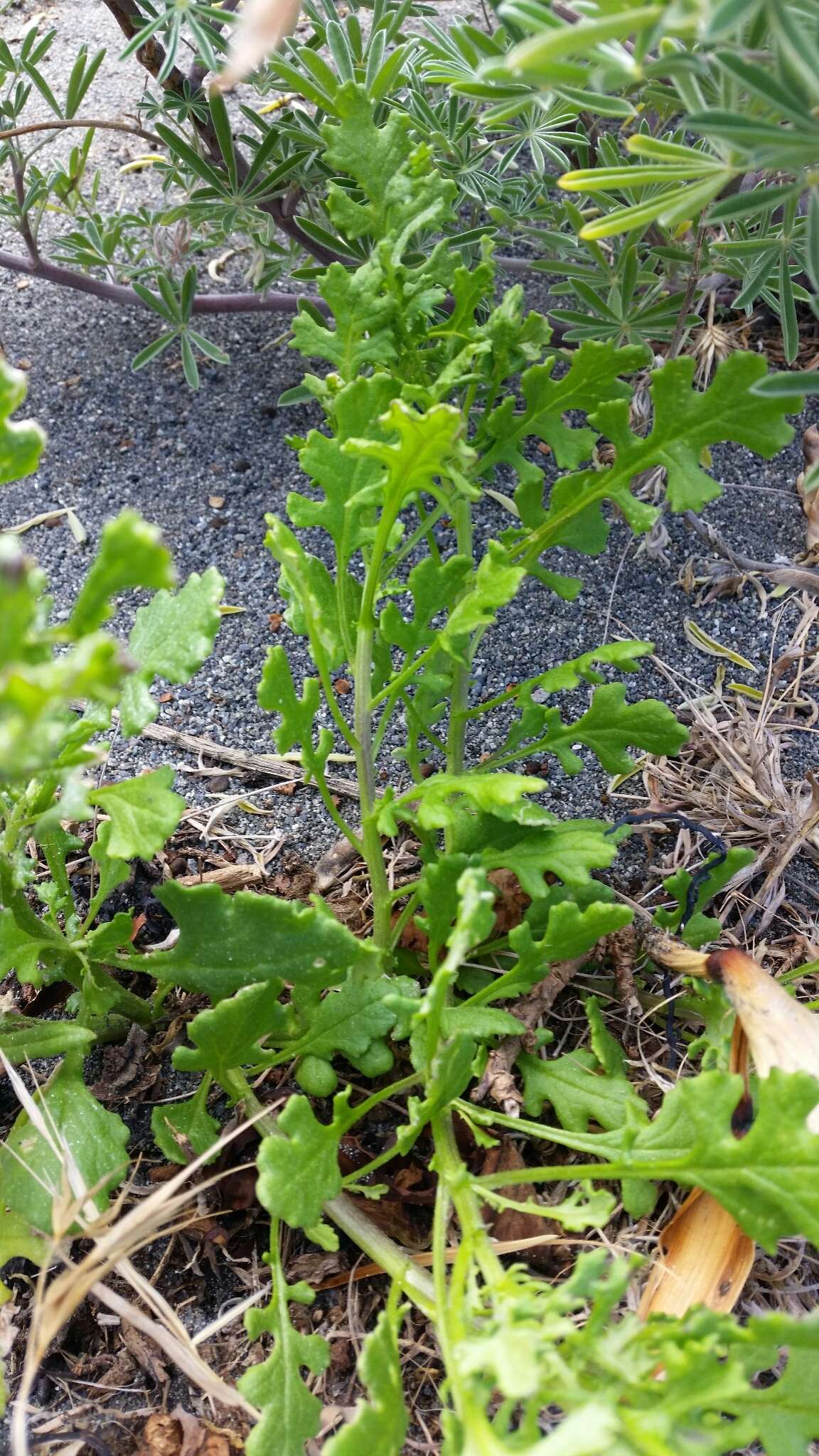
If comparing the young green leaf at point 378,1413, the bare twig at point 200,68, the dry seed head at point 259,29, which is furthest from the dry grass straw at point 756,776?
the bare twig at point 200,68

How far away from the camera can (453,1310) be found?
91 cm

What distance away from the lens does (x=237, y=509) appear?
189 cm

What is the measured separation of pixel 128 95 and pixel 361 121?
62.2 inches

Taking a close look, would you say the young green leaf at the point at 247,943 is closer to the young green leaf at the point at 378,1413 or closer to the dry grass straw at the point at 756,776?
the young green leaf at the point at 378,1413

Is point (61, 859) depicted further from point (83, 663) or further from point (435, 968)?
point (83, 663)

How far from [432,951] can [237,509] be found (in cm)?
101

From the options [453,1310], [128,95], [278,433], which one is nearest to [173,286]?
[278,433]

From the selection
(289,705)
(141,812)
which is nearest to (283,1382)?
(141,812)

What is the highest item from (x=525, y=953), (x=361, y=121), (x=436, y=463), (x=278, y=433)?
(x=361, y=121)

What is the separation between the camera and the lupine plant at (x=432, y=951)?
85cm

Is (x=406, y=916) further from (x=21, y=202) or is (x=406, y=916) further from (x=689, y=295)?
(x=21, y=202)

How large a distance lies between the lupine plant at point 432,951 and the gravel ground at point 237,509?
359 mm

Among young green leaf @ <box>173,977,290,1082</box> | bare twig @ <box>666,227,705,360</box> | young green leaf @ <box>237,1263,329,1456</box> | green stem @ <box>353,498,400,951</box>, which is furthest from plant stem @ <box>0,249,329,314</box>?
young green leaf @ <box>237,1263,329,1456</box>

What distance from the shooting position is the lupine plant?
855 millimetres
